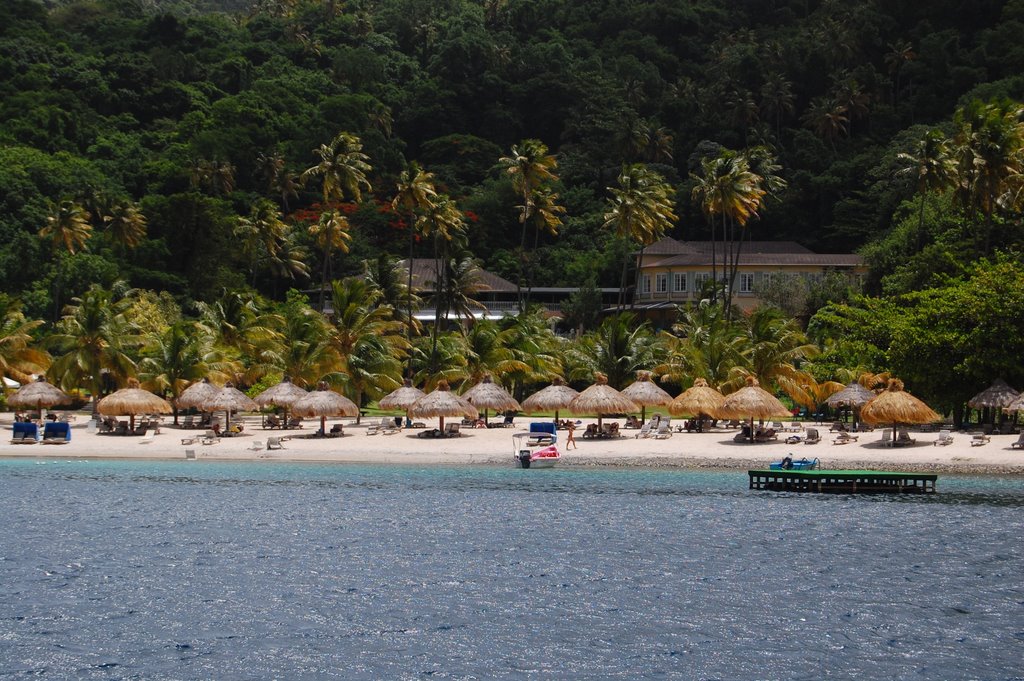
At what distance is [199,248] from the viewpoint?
87750mm

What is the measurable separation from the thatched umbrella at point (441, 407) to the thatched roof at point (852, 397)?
13676 mm

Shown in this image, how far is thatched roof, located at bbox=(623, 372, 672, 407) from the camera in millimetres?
46125

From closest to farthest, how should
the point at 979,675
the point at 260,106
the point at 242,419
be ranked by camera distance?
the point at 979,675, the point at 242,419, the point at 260,106

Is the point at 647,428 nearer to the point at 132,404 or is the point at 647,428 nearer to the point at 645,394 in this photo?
the point at 645,394

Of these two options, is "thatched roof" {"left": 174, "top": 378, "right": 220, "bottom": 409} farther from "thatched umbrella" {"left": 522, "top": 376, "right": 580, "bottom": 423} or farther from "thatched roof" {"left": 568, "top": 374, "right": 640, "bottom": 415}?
"thatched roof" {"left": 568, "top": 374, "right": 640, "bottom": 415}

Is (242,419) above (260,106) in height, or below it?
below

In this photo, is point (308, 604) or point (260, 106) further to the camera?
point (260, 106)

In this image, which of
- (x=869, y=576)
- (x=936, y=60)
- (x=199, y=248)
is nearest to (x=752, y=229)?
(x=936, y=60)

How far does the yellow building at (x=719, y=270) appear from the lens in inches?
3317

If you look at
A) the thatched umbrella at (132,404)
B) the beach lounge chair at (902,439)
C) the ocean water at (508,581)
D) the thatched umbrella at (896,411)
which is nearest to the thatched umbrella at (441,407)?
the ocean water at (508,581)

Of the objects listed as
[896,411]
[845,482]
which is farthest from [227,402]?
[896,411]

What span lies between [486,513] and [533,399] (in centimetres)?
1394

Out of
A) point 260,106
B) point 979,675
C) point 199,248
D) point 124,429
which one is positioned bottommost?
point 979,675

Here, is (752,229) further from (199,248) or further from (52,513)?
(52,513)
